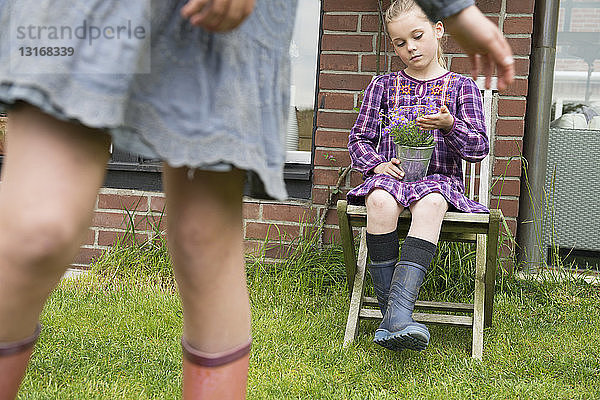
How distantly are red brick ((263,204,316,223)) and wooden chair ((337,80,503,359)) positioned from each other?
62 centimetres

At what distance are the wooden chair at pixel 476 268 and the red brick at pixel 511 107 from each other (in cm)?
80

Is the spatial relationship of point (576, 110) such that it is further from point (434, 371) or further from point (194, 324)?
point (194, 324)

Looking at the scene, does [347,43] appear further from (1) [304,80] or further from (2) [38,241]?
(2) [38,241]

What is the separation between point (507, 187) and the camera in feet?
10.00

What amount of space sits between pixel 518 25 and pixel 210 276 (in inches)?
94.2

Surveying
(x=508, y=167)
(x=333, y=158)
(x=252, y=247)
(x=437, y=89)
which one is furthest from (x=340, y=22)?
(x=252, y=247)

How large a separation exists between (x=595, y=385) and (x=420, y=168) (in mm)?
852

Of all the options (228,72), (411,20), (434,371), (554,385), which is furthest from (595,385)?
(228,72)

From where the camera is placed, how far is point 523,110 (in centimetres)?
302

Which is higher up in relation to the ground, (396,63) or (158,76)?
(396,63)

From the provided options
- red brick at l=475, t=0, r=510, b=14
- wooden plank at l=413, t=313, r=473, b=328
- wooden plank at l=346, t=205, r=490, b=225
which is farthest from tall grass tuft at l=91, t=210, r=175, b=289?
red brick at l=475, t=0, r=510, b=14

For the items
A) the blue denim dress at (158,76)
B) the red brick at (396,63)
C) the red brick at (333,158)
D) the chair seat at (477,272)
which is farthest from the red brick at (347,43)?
the blue denim dress at (158,76)

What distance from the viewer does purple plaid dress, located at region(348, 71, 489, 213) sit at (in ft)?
7.77

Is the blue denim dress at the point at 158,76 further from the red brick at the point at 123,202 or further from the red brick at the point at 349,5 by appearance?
the red brick at the point at 123,202
